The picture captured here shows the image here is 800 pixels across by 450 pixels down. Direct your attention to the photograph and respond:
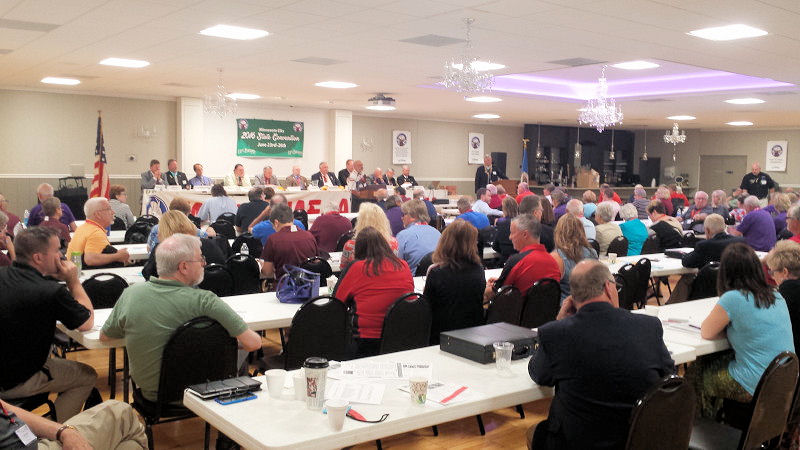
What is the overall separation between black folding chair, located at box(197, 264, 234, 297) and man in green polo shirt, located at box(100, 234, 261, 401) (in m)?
1.77

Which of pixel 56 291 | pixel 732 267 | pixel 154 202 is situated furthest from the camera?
pixel 154 202

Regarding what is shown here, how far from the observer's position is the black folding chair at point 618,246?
7648 mm

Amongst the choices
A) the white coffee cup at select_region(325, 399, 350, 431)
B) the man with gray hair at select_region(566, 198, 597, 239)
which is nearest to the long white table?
the white coffee cup at select_region(325, 399, 350, 431)

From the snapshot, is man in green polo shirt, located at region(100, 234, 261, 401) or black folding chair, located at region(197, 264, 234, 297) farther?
black folding chair, located at region(197, 264, 234, 297)

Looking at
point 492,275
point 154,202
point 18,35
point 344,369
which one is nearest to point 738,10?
point 492,275

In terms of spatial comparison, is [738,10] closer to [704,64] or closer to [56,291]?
[704,64]

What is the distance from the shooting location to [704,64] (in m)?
9.06

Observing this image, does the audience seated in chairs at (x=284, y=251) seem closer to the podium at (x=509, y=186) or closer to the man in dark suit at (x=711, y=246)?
the man in dark suit at (x=711, y=246)

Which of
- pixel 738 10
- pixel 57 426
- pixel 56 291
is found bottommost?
pixel 57 426

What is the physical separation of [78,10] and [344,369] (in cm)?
507

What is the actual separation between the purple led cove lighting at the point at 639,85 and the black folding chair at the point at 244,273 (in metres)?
7.74

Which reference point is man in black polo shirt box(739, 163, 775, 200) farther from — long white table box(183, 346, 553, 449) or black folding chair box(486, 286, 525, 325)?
long white table box(183, 346, 553, 449)

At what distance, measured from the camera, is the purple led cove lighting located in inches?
470

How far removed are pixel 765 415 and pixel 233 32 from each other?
20.6 ft
